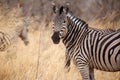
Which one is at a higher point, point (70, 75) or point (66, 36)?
point (66, 36)

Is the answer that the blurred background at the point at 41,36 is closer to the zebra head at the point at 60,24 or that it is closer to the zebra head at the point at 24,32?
the zebra head at the point at 24,32

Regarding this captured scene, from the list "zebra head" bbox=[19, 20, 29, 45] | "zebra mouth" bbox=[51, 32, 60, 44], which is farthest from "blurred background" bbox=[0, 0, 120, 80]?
"zebra mouth" bbox=[51, 32, 60, 44]

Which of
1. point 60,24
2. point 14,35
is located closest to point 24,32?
point 14,35

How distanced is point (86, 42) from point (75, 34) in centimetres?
18

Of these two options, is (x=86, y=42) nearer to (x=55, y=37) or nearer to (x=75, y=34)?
(x=75, y=34)

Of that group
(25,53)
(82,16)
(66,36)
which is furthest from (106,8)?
(25,53)

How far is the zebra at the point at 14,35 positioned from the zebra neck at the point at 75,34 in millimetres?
751

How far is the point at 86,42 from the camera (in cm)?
568

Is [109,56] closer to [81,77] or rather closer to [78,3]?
[81,77]

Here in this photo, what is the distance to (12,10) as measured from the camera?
20.9 ft

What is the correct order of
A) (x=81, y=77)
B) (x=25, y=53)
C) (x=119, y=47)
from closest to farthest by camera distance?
1. (x=119, y=47)
2. (x=81, y=77)
3. (x=25, y=53)

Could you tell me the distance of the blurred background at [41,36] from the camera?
19.5 feet

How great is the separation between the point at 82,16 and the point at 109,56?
2.57ft

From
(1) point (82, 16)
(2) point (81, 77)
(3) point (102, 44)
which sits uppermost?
(1) point (82, 16)
